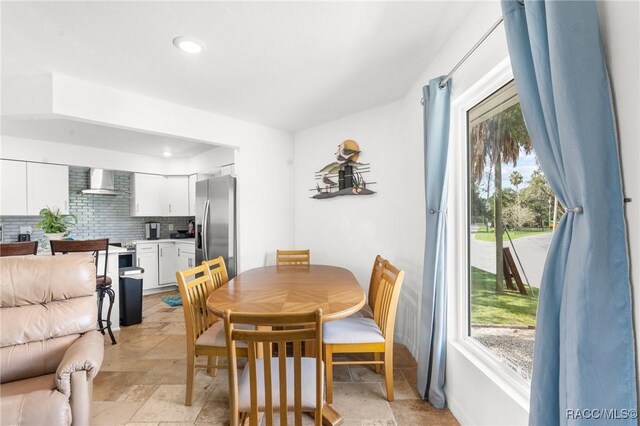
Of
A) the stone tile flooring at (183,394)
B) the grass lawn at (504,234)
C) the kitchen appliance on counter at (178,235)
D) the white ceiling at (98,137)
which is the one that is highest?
the white ceiling at (98,137)

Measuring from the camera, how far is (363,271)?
322 cm

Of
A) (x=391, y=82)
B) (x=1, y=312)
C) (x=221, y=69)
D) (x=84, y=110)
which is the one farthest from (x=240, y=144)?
(x=1, y=312)

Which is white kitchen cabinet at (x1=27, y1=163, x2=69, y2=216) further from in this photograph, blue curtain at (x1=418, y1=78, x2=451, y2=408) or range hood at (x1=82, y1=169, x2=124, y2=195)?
blue curtain at (x1=418, y1=78, x2=451, y2=408)

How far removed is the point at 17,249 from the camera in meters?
2.50

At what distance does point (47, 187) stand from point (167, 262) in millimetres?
1998

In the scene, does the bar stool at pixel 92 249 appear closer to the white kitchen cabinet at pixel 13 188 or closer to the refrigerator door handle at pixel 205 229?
the refrigerator door handle at pixel 205 229

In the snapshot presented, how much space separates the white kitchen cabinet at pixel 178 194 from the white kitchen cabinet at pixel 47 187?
1456mm

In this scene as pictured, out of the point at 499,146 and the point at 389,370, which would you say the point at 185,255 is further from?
the point at 499,146

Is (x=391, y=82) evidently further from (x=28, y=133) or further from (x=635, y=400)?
(x=28, y=133)

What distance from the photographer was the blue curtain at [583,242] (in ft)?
2.54

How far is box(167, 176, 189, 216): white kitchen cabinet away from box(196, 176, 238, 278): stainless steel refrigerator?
1482mm

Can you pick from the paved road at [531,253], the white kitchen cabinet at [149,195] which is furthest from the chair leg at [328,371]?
the white kitchen cabinet at [149,195]

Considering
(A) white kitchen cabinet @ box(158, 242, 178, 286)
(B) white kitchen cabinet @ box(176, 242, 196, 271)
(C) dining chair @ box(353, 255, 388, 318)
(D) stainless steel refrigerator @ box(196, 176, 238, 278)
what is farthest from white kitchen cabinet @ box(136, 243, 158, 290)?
(C) dining chair @ box(353, 255, 388, 318)

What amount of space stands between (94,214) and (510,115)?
590cm
